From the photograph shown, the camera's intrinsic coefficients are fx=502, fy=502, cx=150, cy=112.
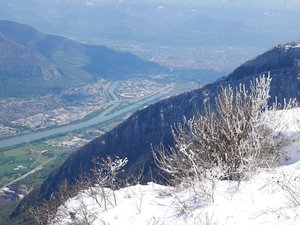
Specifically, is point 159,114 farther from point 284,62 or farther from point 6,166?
point 6,166

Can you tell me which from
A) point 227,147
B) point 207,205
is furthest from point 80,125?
point 207,205

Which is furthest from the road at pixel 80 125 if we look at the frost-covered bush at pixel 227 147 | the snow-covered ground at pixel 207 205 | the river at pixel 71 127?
the snow-covered ground at pixel 207 205

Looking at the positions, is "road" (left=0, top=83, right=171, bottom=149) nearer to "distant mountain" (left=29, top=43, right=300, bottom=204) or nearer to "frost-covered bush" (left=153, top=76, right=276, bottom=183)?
"distant mountain" (left=29, top=43, right=300, bottom=204)

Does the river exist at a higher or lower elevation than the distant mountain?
lower

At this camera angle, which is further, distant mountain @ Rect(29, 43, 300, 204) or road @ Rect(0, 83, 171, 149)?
road @ Rect(0, 83, 171, 149)

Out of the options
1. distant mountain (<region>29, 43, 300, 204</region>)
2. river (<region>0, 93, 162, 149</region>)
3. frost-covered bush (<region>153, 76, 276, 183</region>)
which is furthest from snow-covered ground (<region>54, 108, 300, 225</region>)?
river (<region>0, 93, 162, 149</region>)

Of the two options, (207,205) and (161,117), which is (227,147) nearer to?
(207,205)

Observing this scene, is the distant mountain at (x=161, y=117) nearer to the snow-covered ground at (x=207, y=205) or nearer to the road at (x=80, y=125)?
the snow-covered ground at (x=207, y=205)
